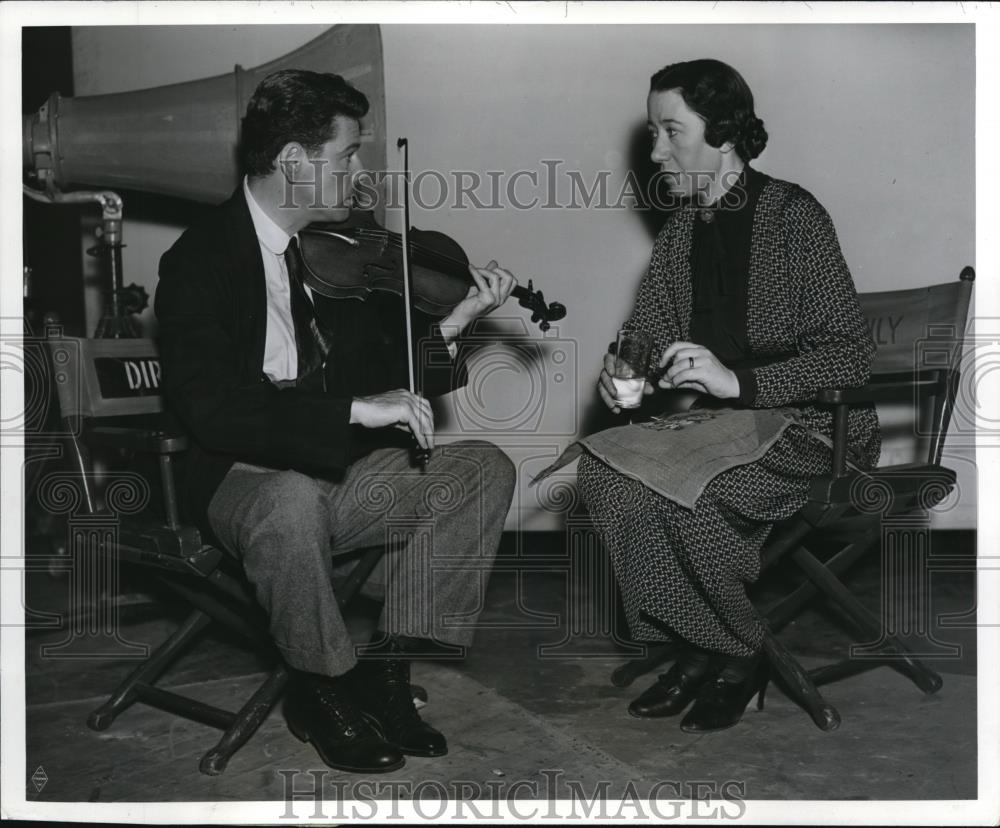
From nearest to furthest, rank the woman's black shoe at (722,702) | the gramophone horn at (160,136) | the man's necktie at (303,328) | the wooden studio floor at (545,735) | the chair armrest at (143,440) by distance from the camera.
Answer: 1. the wooden studio floor at (545,735)
2. the chair armrest at (143,440)
3. the woman's black shoe at (722,702)
4. the man's necktie at (303,328)
5. the gramophone horn at (160,136)

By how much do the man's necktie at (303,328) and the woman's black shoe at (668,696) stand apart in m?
1.16

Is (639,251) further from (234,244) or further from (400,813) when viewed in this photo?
(400,813)

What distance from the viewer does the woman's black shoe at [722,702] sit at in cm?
254

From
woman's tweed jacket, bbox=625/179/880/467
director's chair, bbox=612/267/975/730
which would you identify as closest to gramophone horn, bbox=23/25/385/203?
woman's tweed jacket, bbox=625/179/880/467

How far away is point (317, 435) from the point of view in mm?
2355

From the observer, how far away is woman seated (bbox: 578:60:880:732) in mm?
2494

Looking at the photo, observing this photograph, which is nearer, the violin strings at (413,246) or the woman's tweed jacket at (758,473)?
the woman's tweed jacket at (758,473)

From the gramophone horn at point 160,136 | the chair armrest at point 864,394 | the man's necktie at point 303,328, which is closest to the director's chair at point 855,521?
the chair armrest at point 864,394

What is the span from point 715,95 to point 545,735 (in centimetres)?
167

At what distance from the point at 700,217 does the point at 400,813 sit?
5.64 ft

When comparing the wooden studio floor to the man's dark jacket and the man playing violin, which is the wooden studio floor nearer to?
the man playing violin

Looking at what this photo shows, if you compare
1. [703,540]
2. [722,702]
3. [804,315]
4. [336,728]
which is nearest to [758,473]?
[703,540]

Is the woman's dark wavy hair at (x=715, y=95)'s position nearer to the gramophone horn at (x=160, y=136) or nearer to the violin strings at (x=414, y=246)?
the violin strings at (x=414, y=246)

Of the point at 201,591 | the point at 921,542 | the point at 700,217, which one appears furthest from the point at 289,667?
the point at 921,542
